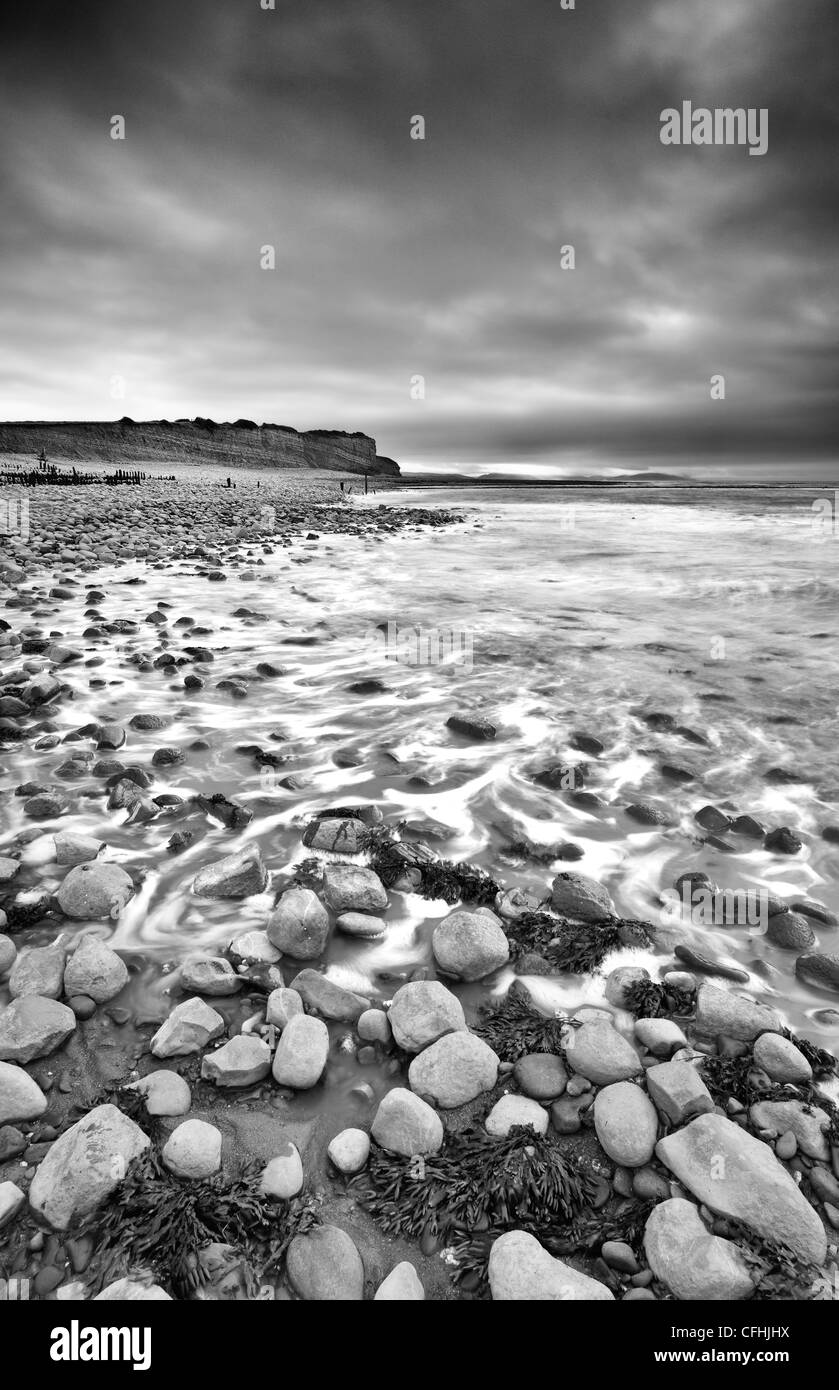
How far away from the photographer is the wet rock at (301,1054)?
1.95 metres

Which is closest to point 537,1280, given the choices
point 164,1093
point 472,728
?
point 164,1093

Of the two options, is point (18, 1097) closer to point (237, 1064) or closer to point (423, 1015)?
point (237, 1064)

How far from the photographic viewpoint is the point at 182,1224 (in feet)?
5.09

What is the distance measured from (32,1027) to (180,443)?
12173cm

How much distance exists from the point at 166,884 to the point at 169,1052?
968mm

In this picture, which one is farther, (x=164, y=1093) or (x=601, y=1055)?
(x=601, y=1055)

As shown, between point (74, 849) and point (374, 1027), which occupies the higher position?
point (74, 849)

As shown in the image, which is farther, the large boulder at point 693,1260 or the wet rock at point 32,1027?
the wet rock at point 32,1027

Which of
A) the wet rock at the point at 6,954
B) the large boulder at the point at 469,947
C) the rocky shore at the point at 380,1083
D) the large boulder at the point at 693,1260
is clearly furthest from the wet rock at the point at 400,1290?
the wet rock at the point at 6,954

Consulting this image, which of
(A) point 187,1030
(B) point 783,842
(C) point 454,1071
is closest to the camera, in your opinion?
(C) point 454,1071

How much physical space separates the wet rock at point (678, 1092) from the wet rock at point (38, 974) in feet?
6.47

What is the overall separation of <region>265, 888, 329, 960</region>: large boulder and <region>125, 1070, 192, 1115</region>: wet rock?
1.99ft

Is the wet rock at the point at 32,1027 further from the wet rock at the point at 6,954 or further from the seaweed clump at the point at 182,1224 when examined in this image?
the seaweed clump at the point at 182,1224
